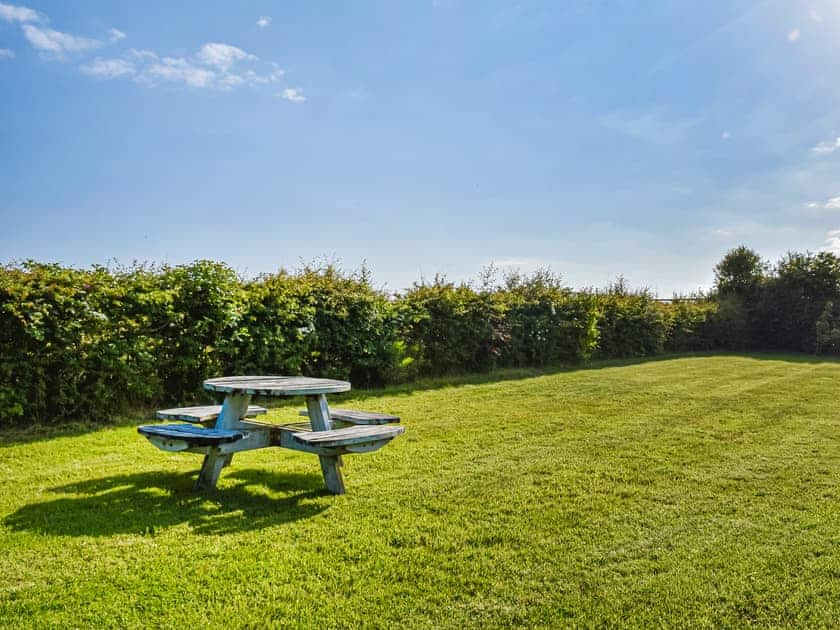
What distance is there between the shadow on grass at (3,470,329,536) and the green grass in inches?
0.8

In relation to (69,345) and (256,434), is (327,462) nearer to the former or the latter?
(256,434)

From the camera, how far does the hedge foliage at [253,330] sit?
5.64m

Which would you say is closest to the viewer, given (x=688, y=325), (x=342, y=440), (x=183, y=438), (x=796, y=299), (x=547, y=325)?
(x=183, y=438)

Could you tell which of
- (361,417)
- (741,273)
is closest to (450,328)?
(361,417)

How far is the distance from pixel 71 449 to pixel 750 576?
5632 millimetres

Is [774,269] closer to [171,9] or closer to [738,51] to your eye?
[738,51]

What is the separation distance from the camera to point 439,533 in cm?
293

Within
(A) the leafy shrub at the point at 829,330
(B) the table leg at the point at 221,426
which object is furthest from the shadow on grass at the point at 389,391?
(A) the leafy shrub at the point at 829,330

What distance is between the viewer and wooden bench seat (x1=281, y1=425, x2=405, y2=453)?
3.27 meters

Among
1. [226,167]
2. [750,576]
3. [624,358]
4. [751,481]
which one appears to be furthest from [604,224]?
[750,576]

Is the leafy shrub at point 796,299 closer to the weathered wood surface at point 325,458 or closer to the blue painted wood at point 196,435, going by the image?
the weathered wood surface at point 325,458

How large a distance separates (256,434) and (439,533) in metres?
1.57

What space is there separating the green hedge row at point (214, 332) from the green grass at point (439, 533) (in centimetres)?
71

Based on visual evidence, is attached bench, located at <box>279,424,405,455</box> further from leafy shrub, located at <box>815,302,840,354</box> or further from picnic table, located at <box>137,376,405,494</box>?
leafy shrub, located at <box>815,302,840,354</box>
